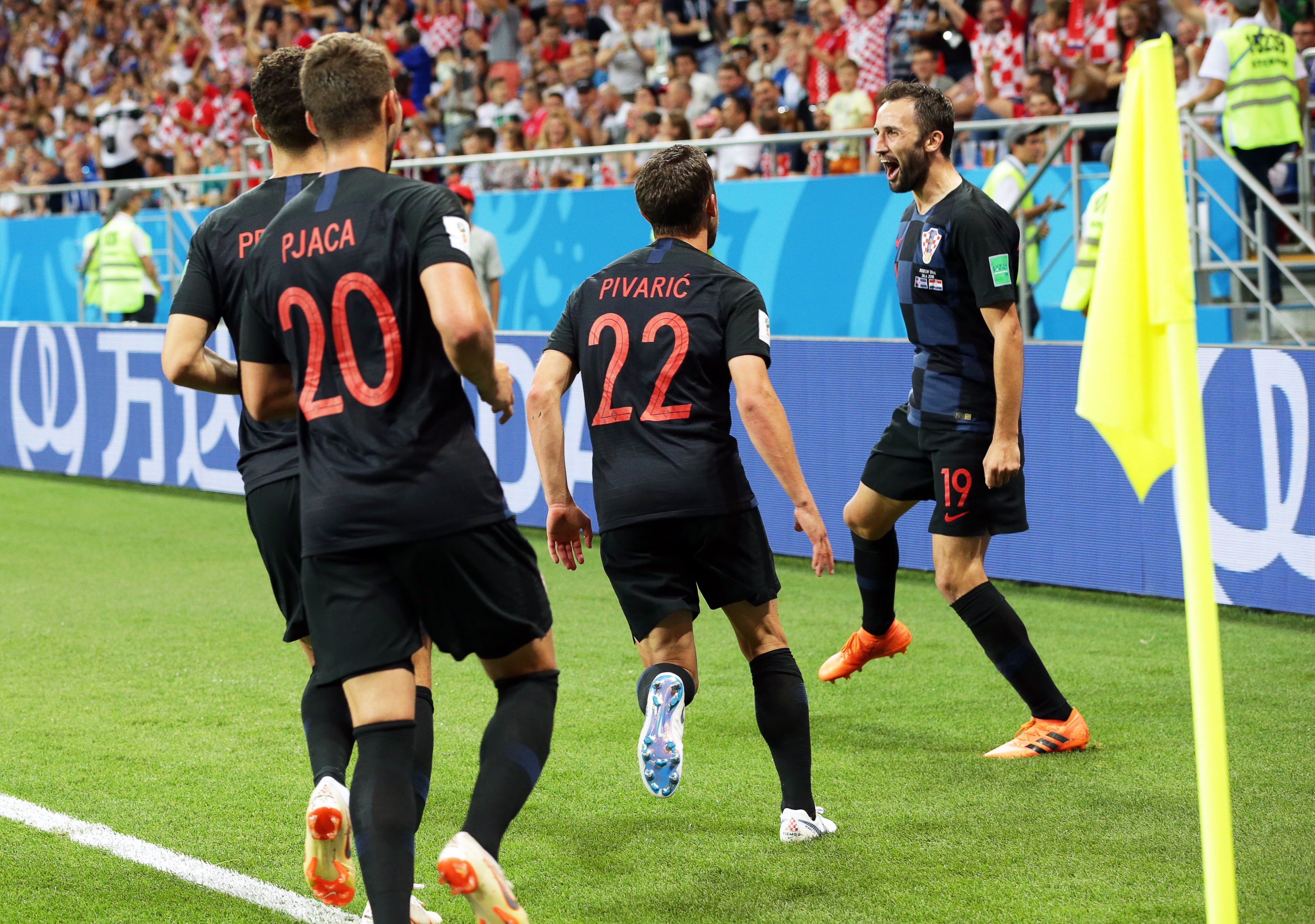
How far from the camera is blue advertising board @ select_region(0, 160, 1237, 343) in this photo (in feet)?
32.2

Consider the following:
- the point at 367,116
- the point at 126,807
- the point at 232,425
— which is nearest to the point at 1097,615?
the point at 126,807

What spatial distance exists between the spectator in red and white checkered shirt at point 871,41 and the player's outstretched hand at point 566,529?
8672mm

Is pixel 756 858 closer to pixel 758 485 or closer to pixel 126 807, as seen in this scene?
pixel 126 807

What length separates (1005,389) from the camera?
4711mm

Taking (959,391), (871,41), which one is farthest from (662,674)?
(871,41)

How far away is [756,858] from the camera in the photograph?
4039 millimetres

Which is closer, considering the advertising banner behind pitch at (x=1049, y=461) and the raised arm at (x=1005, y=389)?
the raised arm at (x=1005, y=389)

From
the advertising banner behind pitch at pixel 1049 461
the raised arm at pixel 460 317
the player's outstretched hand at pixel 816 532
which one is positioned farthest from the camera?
the advertising banner behind pitch at pixel 1049 461

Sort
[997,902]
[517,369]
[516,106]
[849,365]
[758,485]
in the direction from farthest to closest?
1. [516,106]
2. [517,369]
3. [758,485]
4. [849,365]
5. [997,902]

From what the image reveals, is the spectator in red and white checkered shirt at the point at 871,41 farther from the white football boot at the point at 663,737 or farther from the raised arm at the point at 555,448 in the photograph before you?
the white football boot at the point at 663,737

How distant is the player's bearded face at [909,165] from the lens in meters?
4.90

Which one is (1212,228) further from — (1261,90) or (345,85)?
(345,85)

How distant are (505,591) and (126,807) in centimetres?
207

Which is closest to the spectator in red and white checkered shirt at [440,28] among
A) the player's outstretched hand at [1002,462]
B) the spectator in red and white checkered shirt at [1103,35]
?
the spectator in red and white checkered shirt at [1103,35]
